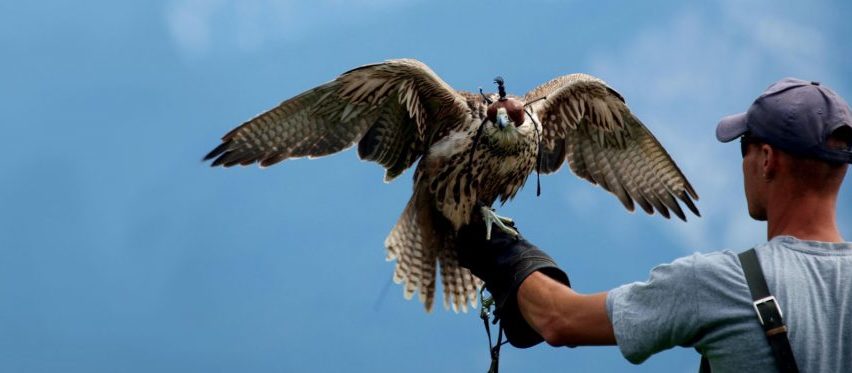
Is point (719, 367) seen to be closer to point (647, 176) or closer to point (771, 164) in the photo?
point (771, 164)

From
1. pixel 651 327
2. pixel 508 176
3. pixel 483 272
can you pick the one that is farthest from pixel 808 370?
pixel 508 176

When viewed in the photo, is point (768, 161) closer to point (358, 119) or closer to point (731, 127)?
point (731, 127)

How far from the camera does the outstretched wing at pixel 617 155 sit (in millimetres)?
4898

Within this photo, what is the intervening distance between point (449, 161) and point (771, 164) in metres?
2.23

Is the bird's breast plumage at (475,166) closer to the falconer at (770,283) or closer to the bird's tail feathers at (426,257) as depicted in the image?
the bird's tail feathers at (426,257)

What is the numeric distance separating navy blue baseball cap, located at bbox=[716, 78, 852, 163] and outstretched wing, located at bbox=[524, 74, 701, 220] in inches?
105

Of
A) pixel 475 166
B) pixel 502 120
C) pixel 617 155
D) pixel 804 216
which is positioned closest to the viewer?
pixel 804 216

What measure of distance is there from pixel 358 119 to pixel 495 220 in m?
0.83

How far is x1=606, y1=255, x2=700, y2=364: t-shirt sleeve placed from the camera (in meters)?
1.97

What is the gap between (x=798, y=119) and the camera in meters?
2.06

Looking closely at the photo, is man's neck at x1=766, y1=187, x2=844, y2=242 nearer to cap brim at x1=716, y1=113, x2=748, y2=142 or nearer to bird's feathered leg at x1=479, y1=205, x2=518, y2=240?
cap brim at x1=716, y1=113, x2=748, y2=142

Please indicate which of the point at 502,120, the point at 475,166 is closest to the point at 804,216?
the point at 502,120

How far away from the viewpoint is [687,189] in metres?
5.17

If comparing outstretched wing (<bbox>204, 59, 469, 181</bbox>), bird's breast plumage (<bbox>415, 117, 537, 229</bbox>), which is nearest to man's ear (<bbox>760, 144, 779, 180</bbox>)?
bird's breast plumage (<bbox>415, 117, 537, 229</bbox>)
